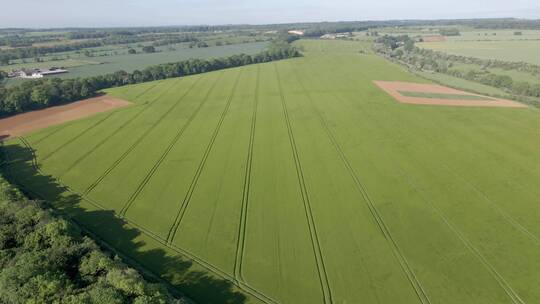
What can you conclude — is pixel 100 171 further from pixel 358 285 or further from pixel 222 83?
pixel 222 83

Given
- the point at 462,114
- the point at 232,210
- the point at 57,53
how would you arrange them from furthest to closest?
the point at 57,53 → the point at 462,114 → the point at 232,210

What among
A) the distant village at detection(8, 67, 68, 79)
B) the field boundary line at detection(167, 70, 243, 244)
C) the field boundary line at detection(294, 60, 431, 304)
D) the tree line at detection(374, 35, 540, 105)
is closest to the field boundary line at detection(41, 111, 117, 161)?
the field boundary line at detection(167, 70, 243, 244)

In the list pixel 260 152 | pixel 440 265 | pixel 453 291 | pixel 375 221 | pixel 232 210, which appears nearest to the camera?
pixel 453 291

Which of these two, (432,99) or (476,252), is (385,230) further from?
(432,99)

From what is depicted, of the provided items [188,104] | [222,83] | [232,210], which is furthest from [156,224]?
[222,83]

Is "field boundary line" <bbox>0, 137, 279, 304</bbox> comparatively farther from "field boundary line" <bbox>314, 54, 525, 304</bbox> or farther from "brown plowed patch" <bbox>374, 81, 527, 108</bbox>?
"brown plowed patch" <bbox>374, 81, 527, 108</bbox>

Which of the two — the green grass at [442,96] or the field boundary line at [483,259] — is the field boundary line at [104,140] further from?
the green grass at [442,96]
